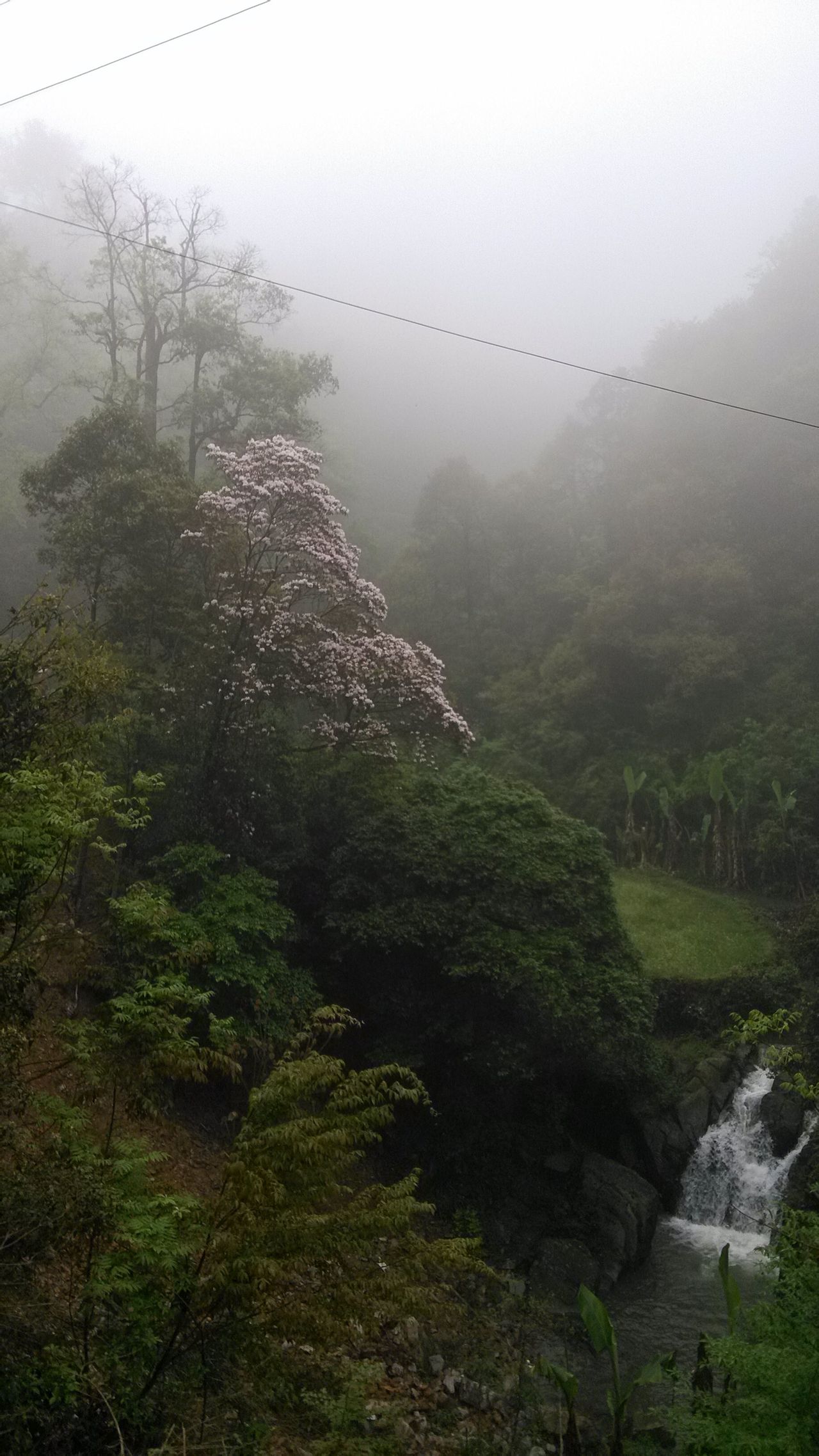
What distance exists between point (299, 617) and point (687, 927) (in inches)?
408

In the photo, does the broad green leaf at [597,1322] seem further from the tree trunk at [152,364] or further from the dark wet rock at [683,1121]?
the tree trunk at [152,364]

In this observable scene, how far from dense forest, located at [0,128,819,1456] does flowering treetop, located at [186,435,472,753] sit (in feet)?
0.26

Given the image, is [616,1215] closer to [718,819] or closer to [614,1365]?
[614,1365]

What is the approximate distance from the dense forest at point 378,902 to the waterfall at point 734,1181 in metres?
0.28

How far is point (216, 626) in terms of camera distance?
14258 mm

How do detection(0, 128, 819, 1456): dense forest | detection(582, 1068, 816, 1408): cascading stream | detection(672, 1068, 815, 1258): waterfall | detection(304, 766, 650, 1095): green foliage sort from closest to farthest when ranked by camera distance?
detection(0, 128, 819, 1456): dense forest → detection(582, 1068, 816, 1408): cascading stream → detection(304, 766, 650, 1095): green foliage → detection(672, 1068, 815, 1258): waterfall

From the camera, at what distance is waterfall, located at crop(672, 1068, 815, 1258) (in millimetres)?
12609

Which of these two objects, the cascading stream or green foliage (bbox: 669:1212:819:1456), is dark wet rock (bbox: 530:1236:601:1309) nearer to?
the cascading stream

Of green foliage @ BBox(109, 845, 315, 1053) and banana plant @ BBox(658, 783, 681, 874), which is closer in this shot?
green foliage @ BBox(109, 845, 315, 1053)

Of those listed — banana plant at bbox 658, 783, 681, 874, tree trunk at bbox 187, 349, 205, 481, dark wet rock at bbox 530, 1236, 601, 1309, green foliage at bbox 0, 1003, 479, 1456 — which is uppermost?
tree trunk at bbox 187, 349, 205, 481

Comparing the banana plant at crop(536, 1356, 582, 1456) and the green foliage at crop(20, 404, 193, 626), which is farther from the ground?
the green foliage at crop(20, 404, 193, 626)

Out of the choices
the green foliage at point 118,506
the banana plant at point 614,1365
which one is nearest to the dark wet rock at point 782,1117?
the banana plant at point 614,1365

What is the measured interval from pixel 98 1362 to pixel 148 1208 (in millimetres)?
841

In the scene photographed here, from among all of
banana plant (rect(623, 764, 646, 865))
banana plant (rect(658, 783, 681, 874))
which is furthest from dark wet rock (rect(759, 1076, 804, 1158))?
banana plant (rect(623, 764, 646, 865))
